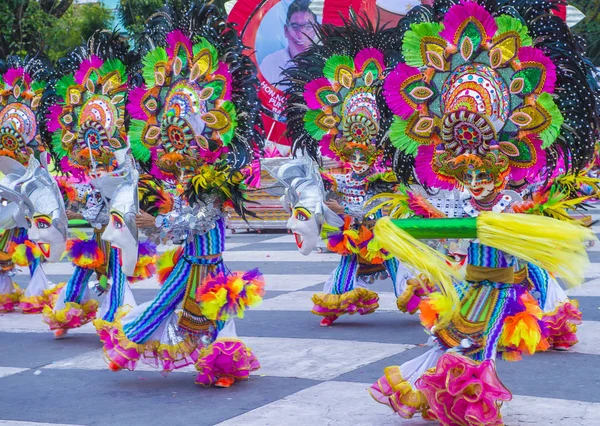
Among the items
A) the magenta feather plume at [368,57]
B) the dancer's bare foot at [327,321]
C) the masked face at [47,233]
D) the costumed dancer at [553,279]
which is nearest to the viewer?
the costumed dancer at [553,279]

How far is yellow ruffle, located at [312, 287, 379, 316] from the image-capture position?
8.01 metres

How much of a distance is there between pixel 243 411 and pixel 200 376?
686 millimetres

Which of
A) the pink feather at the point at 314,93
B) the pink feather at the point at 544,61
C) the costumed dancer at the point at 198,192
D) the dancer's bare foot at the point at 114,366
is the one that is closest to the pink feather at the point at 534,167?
the pink feather at the point at 544,61

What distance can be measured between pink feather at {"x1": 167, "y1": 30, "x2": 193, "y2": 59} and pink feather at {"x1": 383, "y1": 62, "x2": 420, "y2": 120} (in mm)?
1558

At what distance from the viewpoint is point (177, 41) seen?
6.30m

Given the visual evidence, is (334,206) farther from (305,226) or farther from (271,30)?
(271,30)

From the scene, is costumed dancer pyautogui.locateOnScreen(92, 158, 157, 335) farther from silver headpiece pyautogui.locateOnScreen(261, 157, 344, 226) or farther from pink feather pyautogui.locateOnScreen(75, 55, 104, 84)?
pink feather pyautogui.locateOnScreen(75, 55, 104, 84)

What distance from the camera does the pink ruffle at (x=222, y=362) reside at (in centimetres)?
600

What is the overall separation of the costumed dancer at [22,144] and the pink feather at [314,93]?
2.59 m

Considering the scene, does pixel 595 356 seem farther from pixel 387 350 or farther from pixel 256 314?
pixel 256 314

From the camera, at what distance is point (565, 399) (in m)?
5.48

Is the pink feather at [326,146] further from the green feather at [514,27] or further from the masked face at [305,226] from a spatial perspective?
the green feather at [514,27]

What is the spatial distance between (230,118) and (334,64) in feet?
6.91

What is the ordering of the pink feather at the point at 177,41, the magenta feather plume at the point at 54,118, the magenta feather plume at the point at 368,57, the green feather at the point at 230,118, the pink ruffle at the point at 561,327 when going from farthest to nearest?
the magenta feather plume at the point at 368,57 < the magenta feather plume at the point at 54,118 < the pink ruffle at the point at 561,327 < the pink feather at the point at 177,41 < the green feather at the point at 230,118
